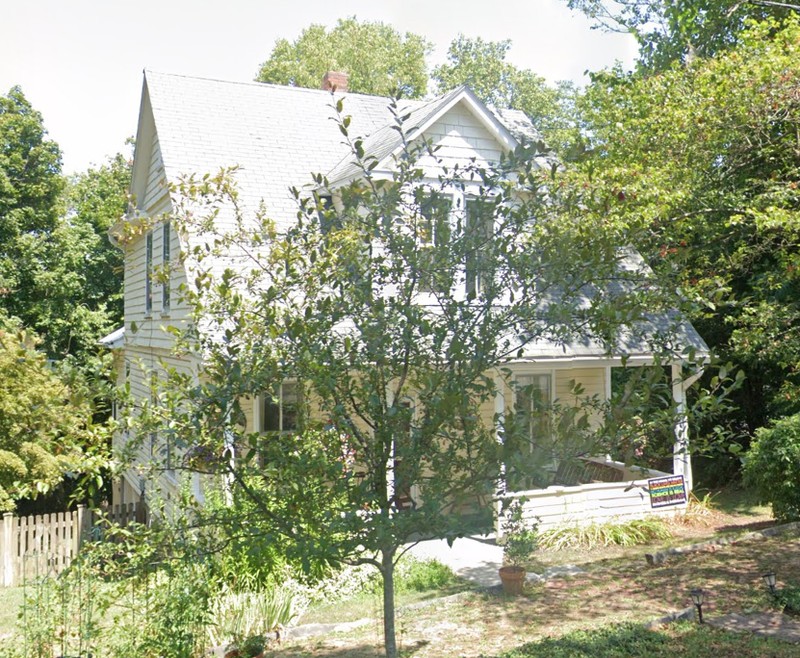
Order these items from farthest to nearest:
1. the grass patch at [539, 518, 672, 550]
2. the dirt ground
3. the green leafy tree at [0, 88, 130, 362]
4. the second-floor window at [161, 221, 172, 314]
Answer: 1. the green leafy tree at [0, 88, 130, 362]
2. the second-floor window at [161, 221, 172, 314]
3. the grass patch at [539, 518, 672, 550]
4. the dirt ground

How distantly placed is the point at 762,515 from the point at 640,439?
38.9ft

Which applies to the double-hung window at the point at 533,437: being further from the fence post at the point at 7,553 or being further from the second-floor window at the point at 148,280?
the second-floor window at the point at 148,280

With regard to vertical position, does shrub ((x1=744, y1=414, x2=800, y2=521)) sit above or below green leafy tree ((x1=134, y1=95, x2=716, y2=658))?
below

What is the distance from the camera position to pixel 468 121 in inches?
573

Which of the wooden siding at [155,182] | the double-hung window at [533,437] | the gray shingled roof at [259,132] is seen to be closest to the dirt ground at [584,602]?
the double-hung window at [533,437]

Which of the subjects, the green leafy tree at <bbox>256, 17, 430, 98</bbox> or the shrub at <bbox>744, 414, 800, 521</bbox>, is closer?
the shrub at <bbox>744, 414, 800, 521</bbox>

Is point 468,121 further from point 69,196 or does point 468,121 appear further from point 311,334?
point 69,196

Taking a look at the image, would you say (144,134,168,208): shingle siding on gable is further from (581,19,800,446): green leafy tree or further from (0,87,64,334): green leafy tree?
(0,87,64,334): green leafy tree

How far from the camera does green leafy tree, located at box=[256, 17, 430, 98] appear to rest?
39.9 metres

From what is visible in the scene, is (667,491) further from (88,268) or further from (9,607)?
(88,268)

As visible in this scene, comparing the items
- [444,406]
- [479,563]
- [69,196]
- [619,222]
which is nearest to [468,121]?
[619,222]

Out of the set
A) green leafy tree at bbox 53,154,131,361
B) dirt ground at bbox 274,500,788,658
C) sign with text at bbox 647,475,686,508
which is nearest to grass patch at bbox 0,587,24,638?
dirt ground at bbox 274,500,788,658

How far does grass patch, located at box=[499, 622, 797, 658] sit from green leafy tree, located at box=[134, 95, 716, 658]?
2507 millimetres

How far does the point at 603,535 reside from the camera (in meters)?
13.6
